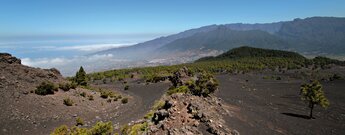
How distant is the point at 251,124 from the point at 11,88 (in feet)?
81.7

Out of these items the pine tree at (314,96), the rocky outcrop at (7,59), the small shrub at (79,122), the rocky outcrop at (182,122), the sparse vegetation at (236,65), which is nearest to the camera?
the rocky outcrop at (182,122)

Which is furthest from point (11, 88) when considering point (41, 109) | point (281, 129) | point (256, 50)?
point (256, 50)

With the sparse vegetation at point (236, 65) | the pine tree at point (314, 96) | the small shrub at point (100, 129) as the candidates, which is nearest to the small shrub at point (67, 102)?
the small shrub at point (100, 129)

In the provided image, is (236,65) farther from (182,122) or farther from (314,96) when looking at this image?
(182,122)

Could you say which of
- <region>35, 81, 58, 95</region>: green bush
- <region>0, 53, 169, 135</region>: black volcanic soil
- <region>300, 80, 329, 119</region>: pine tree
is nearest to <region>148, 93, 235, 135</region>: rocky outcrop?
<region>0, 53, 169, 135</region>: black volcanic soil

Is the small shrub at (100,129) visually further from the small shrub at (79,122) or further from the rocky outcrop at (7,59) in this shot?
the rocky outcrop at (7,59)

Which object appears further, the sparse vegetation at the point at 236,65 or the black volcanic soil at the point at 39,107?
the sparse vegetation at the point at 236,65

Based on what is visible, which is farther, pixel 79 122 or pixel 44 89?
pixel 44 89

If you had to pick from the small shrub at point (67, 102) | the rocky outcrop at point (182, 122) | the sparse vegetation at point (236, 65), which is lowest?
the sparse vegetation at point (236, 65)

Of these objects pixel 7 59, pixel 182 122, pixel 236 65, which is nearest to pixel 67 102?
pixel 7 59

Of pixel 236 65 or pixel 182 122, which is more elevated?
pixel 182 122

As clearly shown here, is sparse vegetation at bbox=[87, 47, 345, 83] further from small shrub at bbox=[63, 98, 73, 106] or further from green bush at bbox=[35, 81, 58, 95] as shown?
small shrub at bbox=[63, 98, 73, 106]

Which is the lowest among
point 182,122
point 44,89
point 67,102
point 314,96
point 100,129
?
point 314,96

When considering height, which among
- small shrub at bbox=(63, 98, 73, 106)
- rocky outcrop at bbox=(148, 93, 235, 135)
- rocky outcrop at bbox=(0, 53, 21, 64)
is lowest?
small shrub at bbox=(63, 98, 73, 106)
